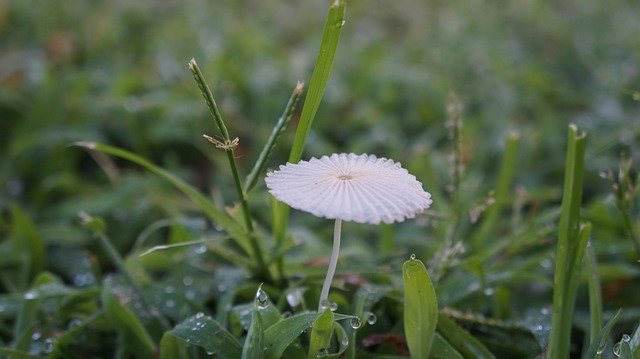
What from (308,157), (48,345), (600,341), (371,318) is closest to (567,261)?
(600,341)

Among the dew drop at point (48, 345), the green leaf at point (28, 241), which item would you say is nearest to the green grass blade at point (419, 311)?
the dew drop at point (48, 345)

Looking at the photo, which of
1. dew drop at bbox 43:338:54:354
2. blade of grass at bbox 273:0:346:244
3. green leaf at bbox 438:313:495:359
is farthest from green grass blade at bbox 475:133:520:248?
dew drop at bbox 43:338:54:354

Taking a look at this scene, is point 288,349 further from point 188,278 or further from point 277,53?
point 277,53

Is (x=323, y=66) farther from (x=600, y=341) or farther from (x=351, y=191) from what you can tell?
(x=600, y=341)

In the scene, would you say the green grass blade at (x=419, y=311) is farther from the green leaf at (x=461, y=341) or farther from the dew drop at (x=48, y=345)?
the dew drop at (x=48, y=345)

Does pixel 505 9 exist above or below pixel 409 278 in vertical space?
above

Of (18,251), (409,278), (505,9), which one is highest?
(505,9)

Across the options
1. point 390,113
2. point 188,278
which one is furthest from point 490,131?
point 188,278
